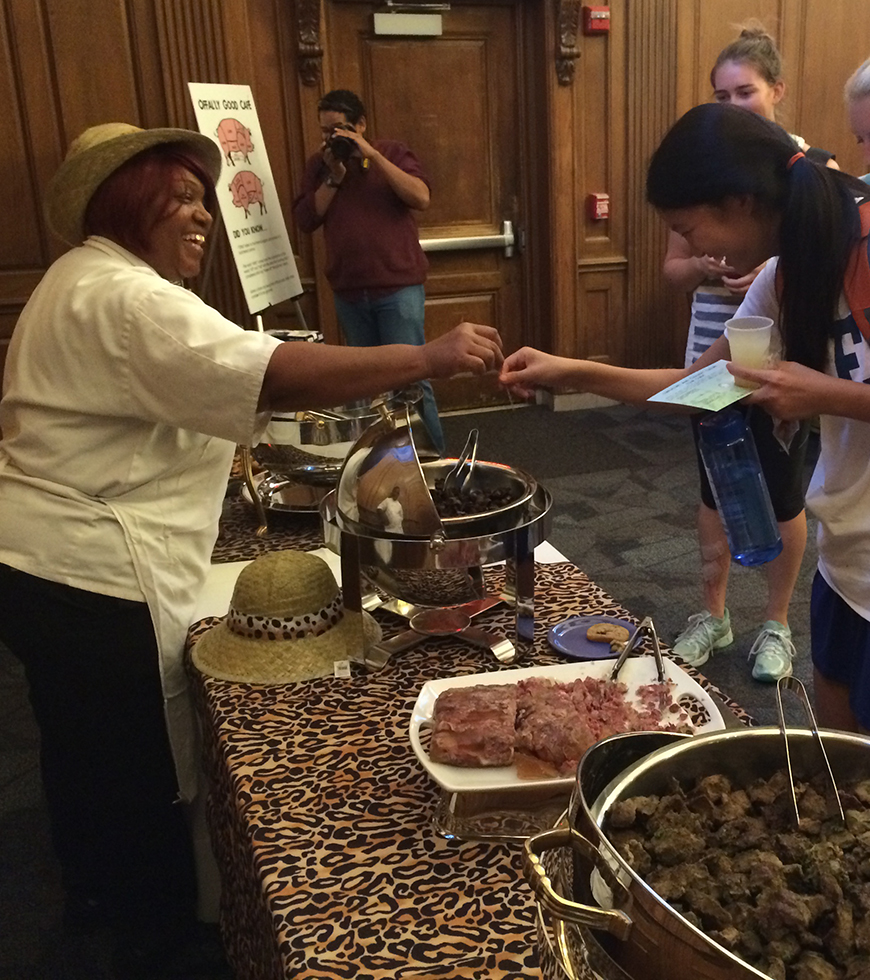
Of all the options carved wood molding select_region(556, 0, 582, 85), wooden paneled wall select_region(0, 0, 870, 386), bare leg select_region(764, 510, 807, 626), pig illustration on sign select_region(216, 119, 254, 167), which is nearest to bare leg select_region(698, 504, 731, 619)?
bare leg select_region(764, 510, 807, 626)

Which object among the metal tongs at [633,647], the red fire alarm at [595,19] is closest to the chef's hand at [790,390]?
the metal tongs at [633,647]

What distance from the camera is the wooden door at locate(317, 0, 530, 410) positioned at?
486 centimetres

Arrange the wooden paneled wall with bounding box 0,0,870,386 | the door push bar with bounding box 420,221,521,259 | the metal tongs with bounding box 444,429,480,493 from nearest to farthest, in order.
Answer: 1. the metal tongs with bounding box 444,429,480,493
2. the wooden paneled wall with bounding box 0,0,870,386
3. the door push bar with bounding box 420,221,521,259

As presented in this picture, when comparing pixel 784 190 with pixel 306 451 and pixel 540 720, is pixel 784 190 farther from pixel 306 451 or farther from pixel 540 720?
pixel 306 451

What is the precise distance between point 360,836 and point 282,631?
415mm

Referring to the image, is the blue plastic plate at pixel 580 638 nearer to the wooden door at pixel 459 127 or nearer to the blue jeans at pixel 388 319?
the blue jeans at pixel 388 319

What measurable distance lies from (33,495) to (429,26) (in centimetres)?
431

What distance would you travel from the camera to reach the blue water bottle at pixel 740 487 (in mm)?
1226

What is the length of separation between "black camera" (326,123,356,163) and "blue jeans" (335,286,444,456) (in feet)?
2.10

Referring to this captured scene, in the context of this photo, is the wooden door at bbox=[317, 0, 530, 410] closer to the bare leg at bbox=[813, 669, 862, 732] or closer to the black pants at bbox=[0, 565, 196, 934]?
the black pants at bbox=[0, 565, 196, 934]

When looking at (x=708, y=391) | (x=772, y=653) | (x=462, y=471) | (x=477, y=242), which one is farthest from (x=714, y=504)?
(x=477, y=242)

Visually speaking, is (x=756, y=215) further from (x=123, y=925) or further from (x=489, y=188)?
(x=489, y=188)

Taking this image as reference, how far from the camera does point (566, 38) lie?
198 inches

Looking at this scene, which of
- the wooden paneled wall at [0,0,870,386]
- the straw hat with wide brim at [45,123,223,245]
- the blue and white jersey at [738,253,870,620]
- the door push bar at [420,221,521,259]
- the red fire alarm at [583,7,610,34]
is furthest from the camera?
the door push bar at [420,221,521,259]
